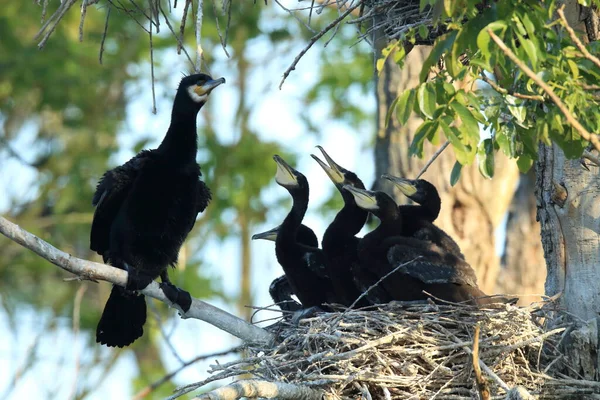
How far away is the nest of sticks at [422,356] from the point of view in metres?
4.69

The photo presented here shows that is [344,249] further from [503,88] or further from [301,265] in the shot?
[503,88]

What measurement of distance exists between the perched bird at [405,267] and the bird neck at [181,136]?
130 cm

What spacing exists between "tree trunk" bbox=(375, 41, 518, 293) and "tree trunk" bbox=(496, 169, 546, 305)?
1.83 meters

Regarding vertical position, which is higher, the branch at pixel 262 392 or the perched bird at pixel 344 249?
the perched bird at pixel 344 249

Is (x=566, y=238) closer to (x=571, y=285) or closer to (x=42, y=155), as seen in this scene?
(x=571, y=285)

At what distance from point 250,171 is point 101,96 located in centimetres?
257

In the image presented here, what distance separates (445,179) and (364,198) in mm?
2537

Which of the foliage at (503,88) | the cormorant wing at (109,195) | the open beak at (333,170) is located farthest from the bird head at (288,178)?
the foliage at (503,88)

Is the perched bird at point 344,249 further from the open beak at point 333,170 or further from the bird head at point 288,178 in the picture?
the bird head at point 288,178

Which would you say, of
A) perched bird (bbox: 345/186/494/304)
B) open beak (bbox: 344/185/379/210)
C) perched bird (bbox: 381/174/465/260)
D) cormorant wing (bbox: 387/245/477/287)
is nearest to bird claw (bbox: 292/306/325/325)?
perched bird (bbox: 345/186/494/304)

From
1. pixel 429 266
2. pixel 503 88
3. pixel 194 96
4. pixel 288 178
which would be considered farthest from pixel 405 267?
pixel 194 96

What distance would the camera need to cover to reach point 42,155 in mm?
13805

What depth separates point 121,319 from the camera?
19.4 feet

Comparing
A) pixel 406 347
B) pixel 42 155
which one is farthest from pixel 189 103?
pixel 42 155
